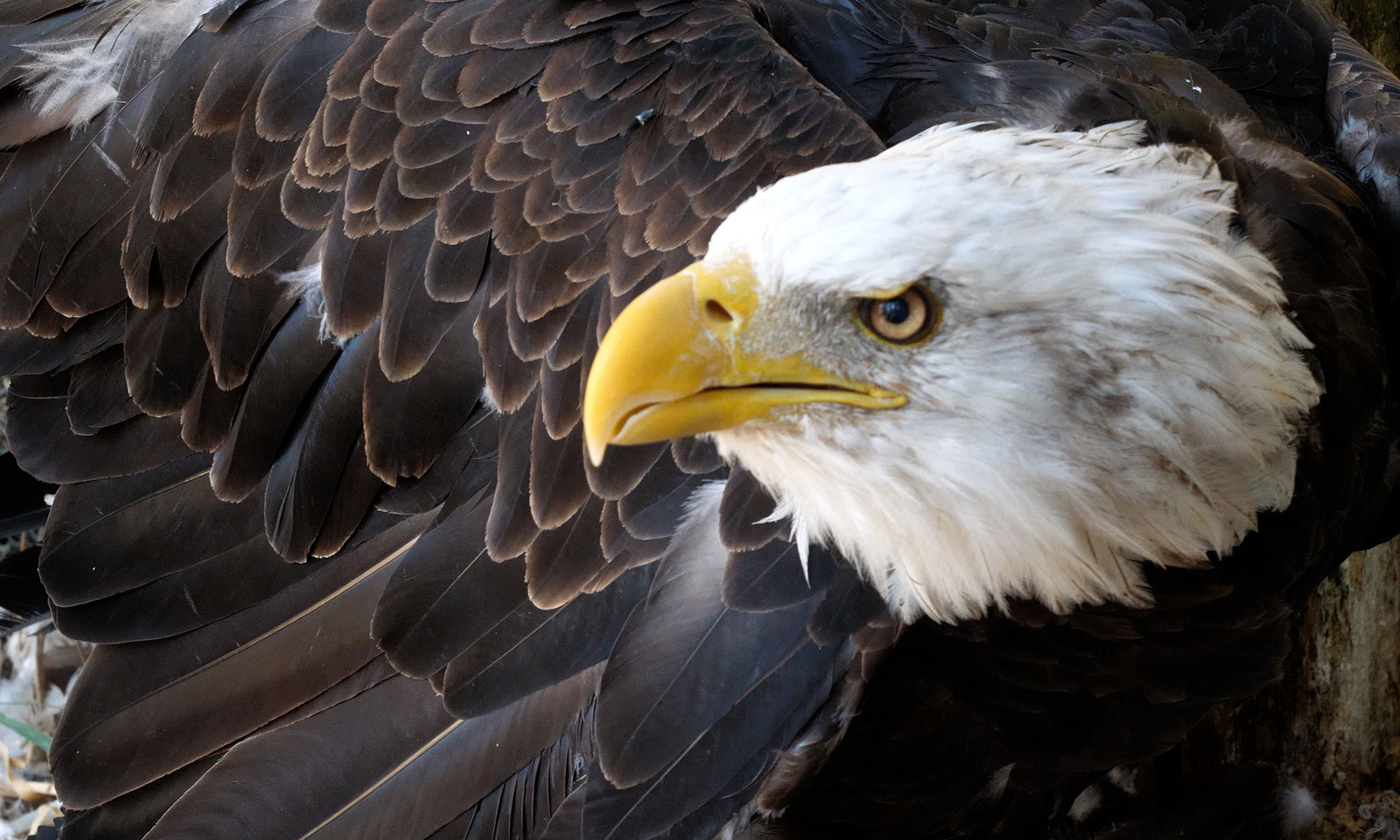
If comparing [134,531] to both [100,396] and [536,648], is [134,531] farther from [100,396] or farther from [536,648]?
[536,648]

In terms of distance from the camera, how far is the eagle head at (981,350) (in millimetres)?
1956

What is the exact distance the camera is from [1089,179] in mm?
2092

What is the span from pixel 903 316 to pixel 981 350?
0.12 metres

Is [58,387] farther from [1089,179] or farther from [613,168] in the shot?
[1089,179]

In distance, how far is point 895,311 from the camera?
1.98m

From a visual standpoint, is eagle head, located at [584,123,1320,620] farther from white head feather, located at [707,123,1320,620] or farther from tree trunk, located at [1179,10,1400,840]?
tree trunk, located at [1179,10,1400,840]

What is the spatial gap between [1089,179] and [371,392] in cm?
164

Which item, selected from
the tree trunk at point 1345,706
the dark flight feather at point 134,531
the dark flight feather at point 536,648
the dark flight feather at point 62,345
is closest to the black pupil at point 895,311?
the dark flight feather at point 536,648

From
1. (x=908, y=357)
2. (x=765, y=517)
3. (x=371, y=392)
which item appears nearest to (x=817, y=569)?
(x=765, y=517)

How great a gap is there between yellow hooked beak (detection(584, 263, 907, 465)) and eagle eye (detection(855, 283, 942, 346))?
93 mm

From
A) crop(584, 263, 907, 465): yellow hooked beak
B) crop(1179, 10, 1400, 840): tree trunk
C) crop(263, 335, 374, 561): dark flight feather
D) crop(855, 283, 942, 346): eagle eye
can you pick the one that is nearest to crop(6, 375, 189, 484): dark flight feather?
crop(263, 335, 374, 561): dark flight feather

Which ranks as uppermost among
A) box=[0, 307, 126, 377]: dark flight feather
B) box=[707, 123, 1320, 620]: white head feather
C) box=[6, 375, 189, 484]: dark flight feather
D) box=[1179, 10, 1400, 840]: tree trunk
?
box=[707, 123, 1320, 620]: white head feather

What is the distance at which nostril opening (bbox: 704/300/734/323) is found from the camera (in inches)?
79.4

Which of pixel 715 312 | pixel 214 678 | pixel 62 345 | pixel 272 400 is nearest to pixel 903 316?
pixel 715 312
